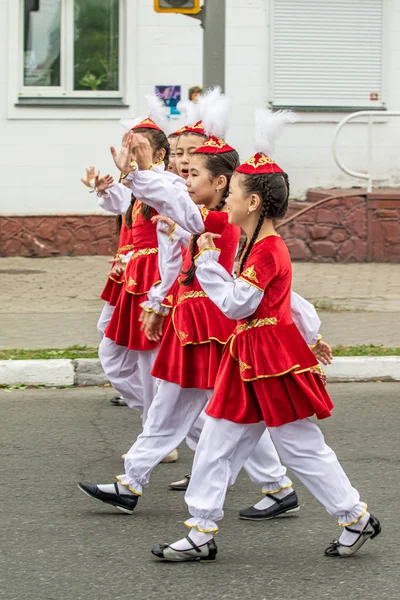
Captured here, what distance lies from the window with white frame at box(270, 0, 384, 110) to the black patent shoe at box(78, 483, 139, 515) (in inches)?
393

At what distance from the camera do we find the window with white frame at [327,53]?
47.9ft

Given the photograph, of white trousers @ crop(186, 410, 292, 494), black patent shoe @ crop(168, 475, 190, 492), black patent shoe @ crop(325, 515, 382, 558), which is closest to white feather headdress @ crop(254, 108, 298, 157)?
white trousers @ crop(186, 410, 292, 494)

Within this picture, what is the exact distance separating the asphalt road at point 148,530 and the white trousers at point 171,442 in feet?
0.64

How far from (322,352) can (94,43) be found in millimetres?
10179

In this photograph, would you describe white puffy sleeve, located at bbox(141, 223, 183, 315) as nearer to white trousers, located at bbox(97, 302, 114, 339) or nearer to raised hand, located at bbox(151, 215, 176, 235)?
raised hand, located at bbox(151, 215, 176, 235)

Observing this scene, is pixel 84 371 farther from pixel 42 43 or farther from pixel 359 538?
pixel 42 43

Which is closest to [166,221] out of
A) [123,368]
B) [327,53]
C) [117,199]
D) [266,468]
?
[117,199]

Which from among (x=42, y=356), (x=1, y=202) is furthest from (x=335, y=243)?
(x=42, y=356)

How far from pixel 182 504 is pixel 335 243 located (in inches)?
316

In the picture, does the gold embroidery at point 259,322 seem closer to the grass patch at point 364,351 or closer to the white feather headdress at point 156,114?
the white feather headdress at point 156,114

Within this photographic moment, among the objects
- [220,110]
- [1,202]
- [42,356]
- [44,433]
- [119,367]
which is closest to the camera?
[220,110]

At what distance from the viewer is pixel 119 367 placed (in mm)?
6398

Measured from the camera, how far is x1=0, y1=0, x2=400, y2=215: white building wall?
14195mm

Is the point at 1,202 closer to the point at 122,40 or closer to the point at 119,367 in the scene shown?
the point at 122,40
